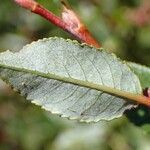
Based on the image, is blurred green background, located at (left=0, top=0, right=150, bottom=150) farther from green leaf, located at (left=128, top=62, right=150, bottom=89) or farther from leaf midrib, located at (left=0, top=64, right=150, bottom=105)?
leaf midrib, located at (left=0, top=64, right=150, bottom=105)

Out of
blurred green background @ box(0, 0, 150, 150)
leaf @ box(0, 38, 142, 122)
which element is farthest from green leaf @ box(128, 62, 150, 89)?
blurred green background @ box(0, 0, 150, 150)

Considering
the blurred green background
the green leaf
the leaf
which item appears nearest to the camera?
the leaf

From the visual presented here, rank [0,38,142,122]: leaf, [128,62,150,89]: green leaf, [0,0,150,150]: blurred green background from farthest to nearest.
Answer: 1. [0,0,150,150]: blurred green background
2. [128,62,150,89]: green leaf
3. [0,38,142,122]: leaf

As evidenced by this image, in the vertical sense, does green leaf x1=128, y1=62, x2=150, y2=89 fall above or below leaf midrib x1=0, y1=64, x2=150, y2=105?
below

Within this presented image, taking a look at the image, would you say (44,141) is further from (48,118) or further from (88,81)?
(88,81)

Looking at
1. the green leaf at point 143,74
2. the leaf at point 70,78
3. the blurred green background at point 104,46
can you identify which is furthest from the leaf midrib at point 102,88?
the blurred green background at point 104,46

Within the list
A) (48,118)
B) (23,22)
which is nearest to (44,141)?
(48,118)

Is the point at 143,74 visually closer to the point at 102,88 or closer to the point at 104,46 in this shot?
the point at 102,88

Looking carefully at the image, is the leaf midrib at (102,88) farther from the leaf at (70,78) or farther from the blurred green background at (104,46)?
the blurred green background at (104,46)

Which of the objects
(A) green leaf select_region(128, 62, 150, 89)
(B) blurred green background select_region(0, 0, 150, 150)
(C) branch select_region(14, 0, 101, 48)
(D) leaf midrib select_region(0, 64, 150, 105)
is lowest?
(B) blurred green background select_region(0, 0, 150, 150)
